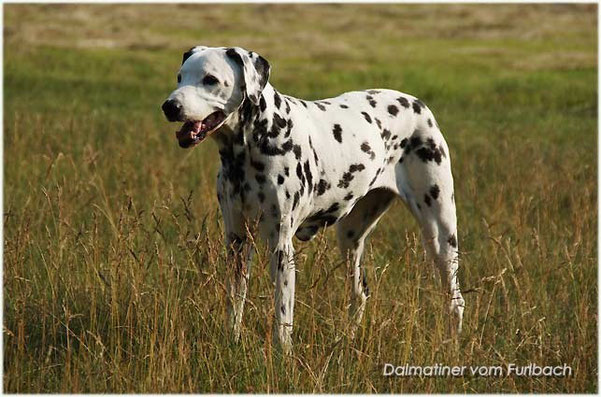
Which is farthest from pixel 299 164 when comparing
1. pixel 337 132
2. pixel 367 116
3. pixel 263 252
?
pixel 367 116

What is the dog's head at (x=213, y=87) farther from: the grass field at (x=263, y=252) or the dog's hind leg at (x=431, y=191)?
the dog's hind leg at (x=431, y=191)

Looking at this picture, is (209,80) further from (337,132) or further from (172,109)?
(337,132)

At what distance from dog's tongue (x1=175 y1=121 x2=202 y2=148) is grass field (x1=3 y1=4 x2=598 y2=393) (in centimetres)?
45

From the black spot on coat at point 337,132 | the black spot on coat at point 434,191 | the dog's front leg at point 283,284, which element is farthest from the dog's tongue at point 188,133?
the black spot on coat at point 434,191

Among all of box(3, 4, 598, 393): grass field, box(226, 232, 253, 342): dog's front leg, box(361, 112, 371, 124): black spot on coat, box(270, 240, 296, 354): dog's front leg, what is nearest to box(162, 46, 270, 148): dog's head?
box(3, 4, 598, 393): grass field

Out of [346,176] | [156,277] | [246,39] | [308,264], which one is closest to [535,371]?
[346,176]

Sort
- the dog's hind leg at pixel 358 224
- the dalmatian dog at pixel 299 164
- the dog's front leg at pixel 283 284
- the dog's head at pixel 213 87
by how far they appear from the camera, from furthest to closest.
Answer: the dog's hind leg at pixel 358 224, the dog's front leg at pixel 283 284, the dalmatian dog at pixel 299 164, the dog's head at pixel 213 87

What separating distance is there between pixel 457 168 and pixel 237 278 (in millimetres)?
6178

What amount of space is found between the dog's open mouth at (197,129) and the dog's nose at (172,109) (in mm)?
129

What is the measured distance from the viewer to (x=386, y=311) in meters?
5.85

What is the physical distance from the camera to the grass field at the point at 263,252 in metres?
5.33

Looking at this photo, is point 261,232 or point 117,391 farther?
point 261,232

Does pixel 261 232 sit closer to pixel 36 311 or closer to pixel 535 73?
pixel 36 311

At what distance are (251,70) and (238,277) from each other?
130 centimetres
